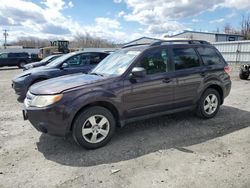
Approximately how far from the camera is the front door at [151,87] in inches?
170

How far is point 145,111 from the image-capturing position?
455 cm

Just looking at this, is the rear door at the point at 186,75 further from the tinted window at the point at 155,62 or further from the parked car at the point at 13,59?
the parked car at the point at 13,59

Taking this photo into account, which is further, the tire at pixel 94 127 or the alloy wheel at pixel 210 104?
the alloy wheel at pixel 210 104

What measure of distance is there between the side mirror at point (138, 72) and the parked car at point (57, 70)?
3.16m

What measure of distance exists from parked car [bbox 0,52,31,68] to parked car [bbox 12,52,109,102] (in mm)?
18754

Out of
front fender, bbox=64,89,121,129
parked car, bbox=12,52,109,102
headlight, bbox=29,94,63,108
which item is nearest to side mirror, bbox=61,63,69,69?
parked car, bbox=12,52,109,102

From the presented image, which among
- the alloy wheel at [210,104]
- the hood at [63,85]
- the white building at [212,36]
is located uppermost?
the white building at [212,36]

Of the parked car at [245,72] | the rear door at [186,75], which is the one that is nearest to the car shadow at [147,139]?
the rear door at [186,75]

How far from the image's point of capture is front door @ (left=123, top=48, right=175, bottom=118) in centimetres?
433

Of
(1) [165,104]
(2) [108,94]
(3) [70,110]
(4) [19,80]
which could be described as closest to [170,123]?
(1) [165,104]

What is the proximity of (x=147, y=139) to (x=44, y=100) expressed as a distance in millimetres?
1999

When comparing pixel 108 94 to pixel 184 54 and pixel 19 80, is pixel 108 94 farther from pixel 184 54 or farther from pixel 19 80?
pixel 19 80

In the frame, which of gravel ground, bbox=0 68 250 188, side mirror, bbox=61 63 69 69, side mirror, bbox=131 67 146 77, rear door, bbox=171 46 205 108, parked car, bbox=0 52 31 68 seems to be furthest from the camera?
parked car, bbox=0 52 31 68

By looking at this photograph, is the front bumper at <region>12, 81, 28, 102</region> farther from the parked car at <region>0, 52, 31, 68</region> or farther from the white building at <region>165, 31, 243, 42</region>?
the white building at <region>165, 31, 243, 42</region>
